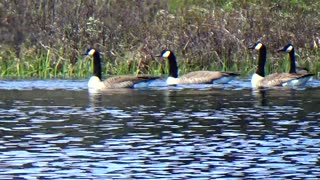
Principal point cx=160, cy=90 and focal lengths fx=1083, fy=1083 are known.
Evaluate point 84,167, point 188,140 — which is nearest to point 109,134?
point 188,140

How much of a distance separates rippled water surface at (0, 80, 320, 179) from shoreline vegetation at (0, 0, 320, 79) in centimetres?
604

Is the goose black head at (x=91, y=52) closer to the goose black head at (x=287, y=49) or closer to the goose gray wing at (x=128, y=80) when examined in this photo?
the goose gray wing at (x=128, y=80)

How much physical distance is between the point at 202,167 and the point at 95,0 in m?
21.8

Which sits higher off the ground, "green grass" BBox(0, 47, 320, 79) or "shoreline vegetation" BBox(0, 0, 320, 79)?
"shoreline vegetation" BBox(0, 0, 320, 79)

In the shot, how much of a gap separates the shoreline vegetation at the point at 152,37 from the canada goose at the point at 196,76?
1.71 metres

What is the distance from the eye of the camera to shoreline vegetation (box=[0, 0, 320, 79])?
2998 cm

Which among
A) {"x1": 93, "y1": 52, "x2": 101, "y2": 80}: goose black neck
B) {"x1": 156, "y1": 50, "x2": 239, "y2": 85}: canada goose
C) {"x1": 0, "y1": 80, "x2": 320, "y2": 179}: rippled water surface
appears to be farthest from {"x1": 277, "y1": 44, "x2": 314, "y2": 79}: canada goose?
{"x1": 93, "y1": 52, "x2": 101, "y2": 80}: goose black neck

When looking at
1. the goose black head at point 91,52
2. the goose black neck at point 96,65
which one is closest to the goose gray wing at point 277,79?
the goose black neck at point 96,65

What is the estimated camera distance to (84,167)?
1245 cm

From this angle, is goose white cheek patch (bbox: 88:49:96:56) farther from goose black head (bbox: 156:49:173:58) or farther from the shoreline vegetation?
goose black head (bbox: 156:49:173:58)

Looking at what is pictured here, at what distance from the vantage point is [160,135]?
1546 centimetres

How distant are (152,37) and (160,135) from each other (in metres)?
15.8

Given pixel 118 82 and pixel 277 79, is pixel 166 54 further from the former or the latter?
pixel 277 79

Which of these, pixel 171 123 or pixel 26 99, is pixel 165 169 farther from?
pixel 26 99
